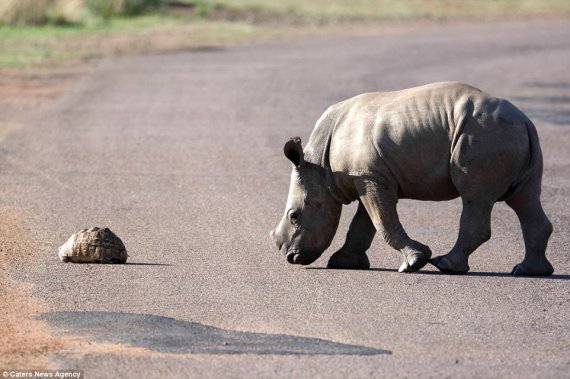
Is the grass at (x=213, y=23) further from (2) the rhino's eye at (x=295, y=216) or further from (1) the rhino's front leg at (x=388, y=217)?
(1) the rhino's front leg at (x=388, y=217)

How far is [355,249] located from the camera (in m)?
9.13

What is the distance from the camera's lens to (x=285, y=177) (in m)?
13.2

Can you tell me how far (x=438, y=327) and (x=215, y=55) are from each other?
60.7 feet

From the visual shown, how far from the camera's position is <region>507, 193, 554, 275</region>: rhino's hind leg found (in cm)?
886

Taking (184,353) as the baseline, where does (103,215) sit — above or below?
below

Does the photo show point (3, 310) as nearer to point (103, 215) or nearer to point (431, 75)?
point (103, 215)

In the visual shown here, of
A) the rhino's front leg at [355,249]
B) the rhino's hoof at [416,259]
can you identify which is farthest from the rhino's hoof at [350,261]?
the rhino's hoof at [416,259]

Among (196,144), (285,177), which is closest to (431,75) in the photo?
(196,144)

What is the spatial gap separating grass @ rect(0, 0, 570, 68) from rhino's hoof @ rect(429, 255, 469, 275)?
1604cm

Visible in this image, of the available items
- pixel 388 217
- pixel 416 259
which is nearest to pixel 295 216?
pixel 388 217

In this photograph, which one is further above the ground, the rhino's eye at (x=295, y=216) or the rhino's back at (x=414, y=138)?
the rhino's back at (x=414, y=138)

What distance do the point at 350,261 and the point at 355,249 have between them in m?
0.09

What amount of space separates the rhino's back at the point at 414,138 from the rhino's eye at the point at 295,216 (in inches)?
18.7

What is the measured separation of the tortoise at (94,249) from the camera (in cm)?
915
